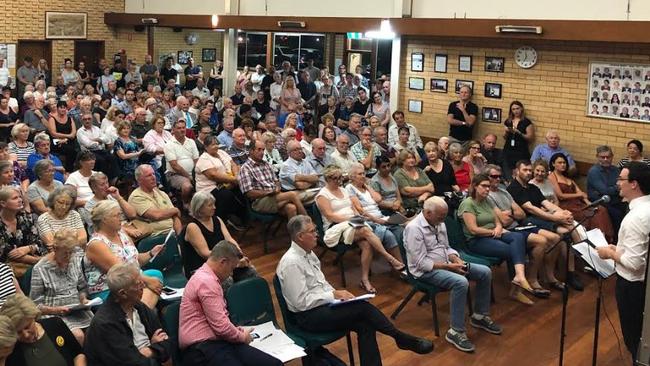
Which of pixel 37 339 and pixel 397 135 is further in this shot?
pixel 397 135

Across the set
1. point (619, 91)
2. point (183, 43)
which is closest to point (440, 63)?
point (619, 91)

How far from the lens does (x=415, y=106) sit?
1192 centimetres

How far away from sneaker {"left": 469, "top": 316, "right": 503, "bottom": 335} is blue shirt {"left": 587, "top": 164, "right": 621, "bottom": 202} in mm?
3143

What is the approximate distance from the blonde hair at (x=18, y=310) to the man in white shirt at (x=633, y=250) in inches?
135

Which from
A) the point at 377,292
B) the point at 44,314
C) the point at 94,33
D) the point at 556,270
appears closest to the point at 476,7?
the point at 556,270

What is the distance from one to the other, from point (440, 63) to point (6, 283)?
27.4 feet

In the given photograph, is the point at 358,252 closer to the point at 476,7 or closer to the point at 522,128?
the point at 522,128

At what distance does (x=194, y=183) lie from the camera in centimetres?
870

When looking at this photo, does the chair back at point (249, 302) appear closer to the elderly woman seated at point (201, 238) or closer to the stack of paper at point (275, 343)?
the stack of paper at point (275, 343)

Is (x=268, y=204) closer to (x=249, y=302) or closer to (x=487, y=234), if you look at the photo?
(x=487, y=234)

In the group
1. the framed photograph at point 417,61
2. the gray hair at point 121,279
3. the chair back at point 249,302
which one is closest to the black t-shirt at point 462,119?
the framed photograph at point 417,61

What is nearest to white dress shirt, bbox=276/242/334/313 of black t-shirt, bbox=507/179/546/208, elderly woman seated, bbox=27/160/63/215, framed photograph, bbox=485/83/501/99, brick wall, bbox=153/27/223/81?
elderly woman seated, bbox=27/160/63/215

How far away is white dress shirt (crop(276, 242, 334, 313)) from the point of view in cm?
474

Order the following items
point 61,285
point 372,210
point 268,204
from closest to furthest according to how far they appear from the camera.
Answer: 1. point 61,285
2. point 372,210
3. point 268,204
